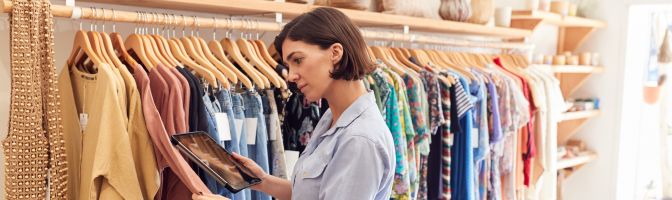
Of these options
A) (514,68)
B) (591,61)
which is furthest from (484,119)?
(591,61)

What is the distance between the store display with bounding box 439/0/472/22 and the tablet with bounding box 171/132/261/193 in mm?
1925

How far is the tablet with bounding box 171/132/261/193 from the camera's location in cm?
172

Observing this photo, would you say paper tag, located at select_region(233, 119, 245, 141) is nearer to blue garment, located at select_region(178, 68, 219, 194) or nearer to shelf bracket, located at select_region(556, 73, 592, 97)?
blue garment, located at select_region(178, 68, 219, 194)

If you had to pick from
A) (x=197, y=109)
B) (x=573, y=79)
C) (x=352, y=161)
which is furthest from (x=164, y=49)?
(x=573, y=79)

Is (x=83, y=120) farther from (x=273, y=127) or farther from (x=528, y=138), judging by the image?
(x=528, y=138)

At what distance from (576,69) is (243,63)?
9.66 ft

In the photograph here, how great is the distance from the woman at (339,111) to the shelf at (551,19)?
263 cm

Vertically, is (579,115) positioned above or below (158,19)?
below

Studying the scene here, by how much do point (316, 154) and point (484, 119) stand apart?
5.55 ft

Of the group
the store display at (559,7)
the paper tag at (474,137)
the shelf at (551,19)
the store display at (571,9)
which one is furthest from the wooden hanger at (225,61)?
the store display at (571,9)

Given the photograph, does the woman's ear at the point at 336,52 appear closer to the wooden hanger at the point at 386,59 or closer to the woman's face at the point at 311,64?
the woman's face at the point at 311,64

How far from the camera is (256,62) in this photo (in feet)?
7.52

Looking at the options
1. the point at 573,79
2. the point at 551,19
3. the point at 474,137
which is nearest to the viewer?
the point at 474,137

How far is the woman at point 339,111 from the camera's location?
1544 mm
